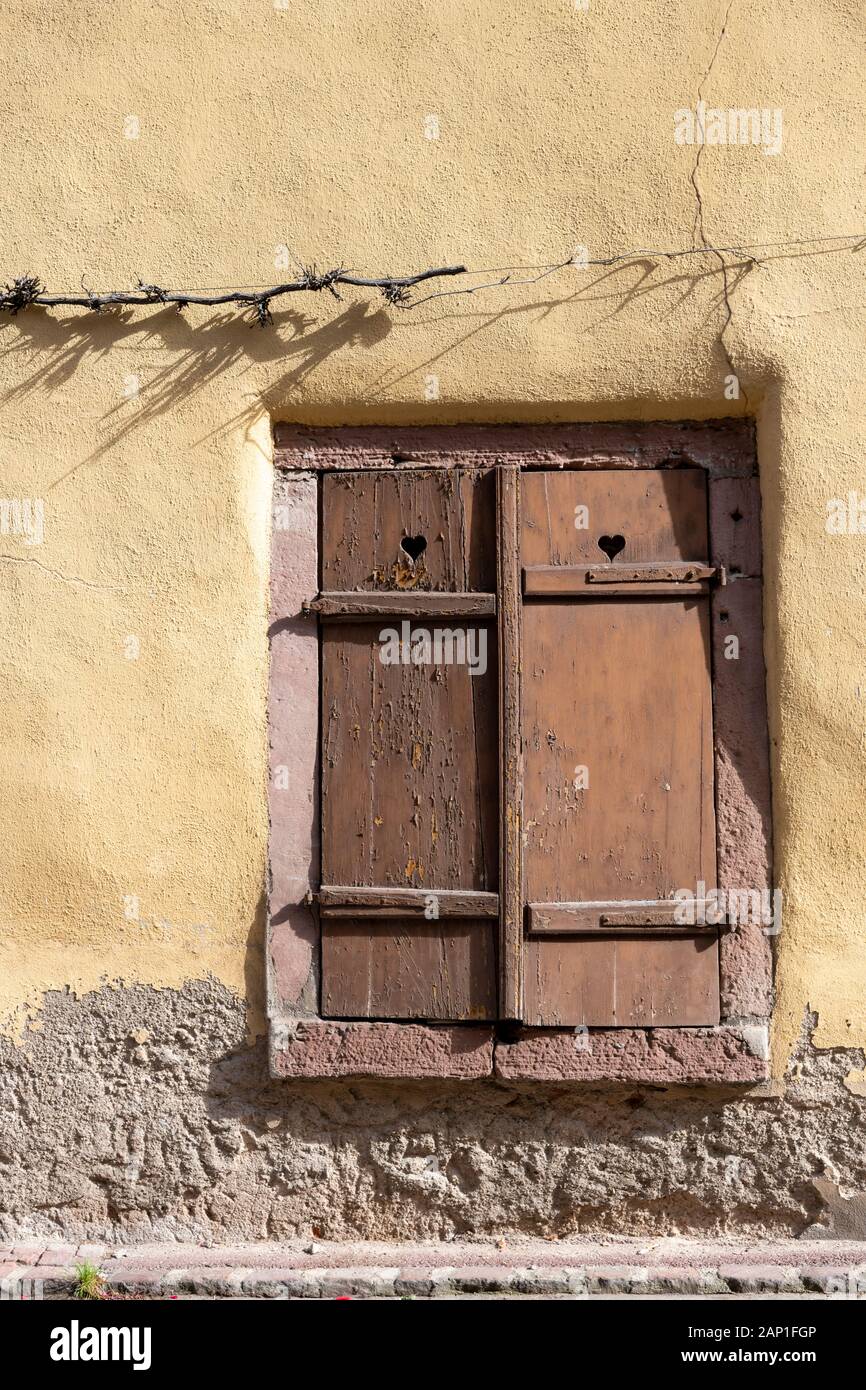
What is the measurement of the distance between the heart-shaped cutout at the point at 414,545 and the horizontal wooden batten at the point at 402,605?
0.51 feet

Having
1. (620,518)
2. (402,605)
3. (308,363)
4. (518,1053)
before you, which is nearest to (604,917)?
(518,1053)

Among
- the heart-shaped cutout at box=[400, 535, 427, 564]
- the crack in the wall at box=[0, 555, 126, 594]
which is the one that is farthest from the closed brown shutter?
the crack in the wall at box=[0, 555, 126, 594]

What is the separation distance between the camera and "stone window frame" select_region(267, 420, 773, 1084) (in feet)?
13.5

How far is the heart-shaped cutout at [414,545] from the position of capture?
4328 mm

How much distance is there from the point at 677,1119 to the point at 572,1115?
355mm

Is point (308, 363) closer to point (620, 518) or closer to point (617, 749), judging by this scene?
point (620, 518)

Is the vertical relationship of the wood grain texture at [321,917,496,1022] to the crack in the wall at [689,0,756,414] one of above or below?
below

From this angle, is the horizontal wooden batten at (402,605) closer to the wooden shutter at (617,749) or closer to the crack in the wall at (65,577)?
the wooden shutter at (617,749)

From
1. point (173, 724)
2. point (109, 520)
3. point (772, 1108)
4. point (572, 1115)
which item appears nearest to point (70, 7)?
point (109, 520)

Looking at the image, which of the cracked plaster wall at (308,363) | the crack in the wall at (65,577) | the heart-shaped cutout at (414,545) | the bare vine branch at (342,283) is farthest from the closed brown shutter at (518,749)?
the crack in the wall at (65,577)

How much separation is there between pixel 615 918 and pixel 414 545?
1.48 metres

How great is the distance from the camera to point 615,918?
13.6 feet

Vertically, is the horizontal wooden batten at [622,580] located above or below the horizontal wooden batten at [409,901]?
above

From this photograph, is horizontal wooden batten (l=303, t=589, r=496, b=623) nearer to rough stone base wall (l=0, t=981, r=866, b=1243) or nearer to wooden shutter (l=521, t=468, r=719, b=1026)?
wooden shutter (l=521, t=468, r=719, b=1026)
